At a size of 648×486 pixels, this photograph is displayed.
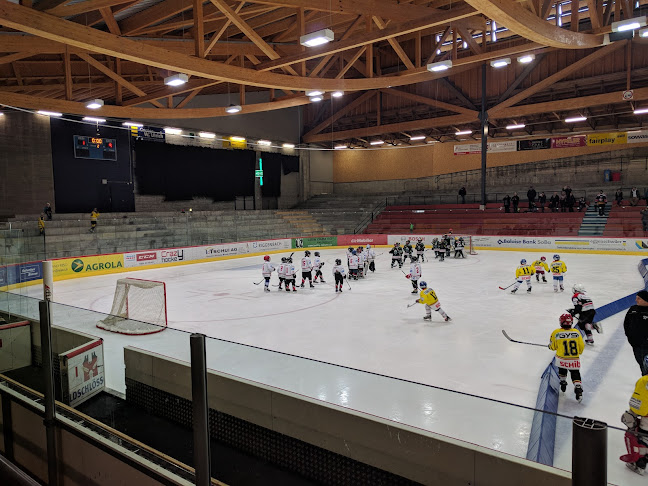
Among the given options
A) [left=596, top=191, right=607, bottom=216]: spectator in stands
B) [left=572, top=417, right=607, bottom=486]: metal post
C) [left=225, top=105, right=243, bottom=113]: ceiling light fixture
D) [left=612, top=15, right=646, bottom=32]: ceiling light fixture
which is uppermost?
[left=612, top=15, right=646, bottom=32]: ceiling light fixture

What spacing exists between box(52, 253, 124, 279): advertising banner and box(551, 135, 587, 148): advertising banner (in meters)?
24.9

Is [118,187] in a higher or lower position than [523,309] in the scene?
higher

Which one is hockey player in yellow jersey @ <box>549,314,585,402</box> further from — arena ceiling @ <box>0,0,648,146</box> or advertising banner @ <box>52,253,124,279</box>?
advertising banner @ <box>52,253,124,279</box>

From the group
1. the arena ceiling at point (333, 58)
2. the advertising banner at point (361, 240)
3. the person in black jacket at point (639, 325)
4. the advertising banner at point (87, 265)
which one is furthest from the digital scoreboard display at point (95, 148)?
the person in black jacket at point (639, 325)

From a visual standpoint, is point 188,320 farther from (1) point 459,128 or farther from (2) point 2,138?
(1) point 459,128

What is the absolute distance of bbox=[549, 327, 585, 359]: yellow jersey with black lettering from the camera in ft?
18.0

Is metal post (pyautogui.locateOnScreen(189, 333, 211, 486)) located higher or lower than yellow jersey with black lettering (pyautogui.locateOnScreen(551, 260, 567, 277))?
higher

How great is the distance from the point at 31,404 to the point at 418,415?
3.48 meters

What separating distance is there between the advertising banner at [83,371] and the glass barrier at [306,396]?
0.08 m

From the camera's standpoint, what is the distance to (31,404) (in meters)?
4.12

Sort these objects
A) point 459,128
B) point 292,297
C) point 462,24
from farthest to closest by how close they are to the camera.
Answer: point 459,128, point 462,24, point 292,297

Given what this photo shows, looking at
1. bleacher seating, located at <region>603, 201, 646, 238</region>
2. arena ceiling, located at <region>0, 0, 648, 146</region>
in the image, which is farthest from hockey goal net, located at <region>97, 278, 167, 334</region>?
bleacher seating, located at <region>603, 201, 646, 238</region>

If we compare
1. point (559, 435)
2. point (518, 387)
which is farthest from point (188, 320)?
point (559, 435)

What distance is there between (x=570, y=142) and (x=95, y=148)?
1084 inches
